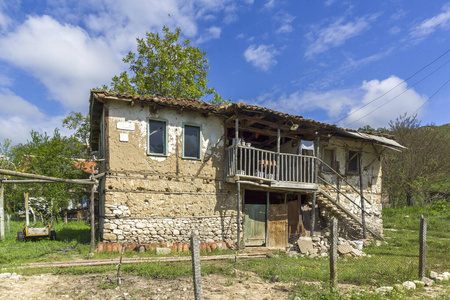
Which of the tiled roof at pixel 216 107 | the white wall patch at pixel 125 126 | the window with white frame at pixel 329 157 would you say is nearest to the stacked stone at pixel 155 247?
the white wall patch at pixel 125 126

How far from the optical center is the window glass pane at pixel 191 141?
11.9m

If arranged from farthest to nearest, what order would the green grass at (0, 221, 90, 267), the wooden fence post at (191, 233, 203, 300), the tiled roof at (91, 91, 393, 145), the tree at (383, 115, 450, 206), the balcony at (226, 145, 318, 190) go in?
the tree at (383, 115, 450, 206)
the balcony at (226, 145, 318, 190)
the tiled roof at (91, 91, 393, 145)
the green grass at (0, 221, 90, 267)
the wooden fence post at (191, 233, 203, 300)

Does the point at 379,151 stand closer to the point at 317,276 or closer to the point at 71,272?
the point at 317,276

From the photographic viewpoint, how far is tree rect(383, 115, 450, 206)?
23.9 metres

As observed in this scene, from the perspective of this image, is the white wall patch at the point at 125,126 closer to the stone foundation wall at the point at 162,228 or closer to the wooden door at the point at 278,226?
the stone foundation wall at the point at 162,228

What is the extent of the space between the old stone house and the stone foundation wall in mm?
35

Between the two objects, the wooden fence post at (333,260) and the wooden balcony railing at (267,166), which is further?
the wooden balcony railing at (267,166)

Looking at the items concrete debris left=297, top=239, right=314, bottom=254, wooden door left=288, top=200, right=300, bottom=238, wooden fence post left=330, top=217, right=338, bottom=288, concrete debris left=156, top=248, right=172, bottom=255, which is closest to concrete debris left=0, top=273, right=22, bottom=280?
concrete debris left=156, top=248, right=172, bottom=255

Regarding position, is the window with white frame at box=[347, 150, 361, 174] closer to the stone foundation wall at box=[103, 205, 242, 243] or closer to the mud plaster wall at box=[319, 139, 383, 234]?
the mud plaster wall at box=[319, 139, 383, 234]

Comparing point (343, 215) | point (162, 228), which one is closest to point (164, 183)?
point (162, 228)

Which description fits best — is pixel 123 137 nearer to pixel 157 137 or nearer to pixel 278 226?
pixel 157 137

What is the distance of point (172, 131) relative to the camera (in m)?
11.7

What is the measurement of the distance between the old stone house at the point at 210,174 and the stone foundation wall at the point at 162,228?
0.03 m

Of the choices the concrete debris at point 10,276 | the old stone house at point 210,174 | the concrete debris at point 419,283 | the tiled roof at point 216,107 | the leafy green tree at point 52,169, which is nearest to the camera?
the concrete debris at point 10,276
